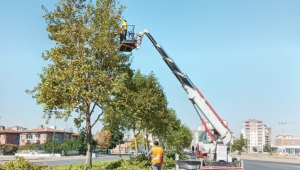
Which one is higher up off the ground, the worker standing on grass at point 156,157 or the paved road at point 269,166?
the worker standing on grass at point 156,157

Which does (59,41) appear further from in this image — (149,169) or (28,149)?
(28,149)

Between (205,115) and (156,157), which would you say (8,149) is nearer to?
(205,115)

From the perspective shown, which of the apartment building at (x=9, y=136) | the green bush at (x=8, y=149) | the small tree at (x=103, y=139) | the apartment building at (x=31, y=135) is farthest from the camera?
the apartment building at (x=9, y=136)

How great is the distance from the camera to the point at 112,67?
A: 17.4 metres

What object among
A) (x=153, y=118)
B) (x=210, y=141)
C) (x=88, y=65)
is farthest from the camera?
(x=153, y=118)

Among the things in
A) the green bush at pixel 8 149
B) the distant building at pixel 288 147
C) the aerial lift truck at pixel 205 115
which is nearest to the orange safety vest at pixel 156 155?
the aerial lift truck at pixel 205 115

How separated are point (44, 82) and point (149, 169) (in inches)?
253

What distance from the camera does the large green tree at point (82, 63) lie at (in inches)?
620

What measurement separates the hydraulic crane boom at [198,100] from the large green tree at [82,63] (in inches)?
92.4

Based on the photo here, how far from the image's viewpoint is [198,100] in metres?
19.5

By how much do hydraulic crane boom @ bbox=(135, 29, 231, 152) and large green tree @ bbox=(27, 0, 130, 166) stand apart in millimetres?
2348

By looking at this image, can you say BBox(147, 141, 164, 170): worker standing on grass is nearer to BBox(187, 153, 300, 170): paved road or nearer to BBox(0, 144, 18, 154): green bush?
BBox(187, 153, 300, 170): paved road

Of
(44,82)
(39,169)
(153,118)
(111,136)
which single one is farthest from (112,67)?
(111,136)

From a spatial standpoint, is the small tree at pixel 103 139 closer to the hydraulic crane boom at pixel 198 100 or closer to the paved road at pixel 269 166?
the paved road at pixel 269 166
